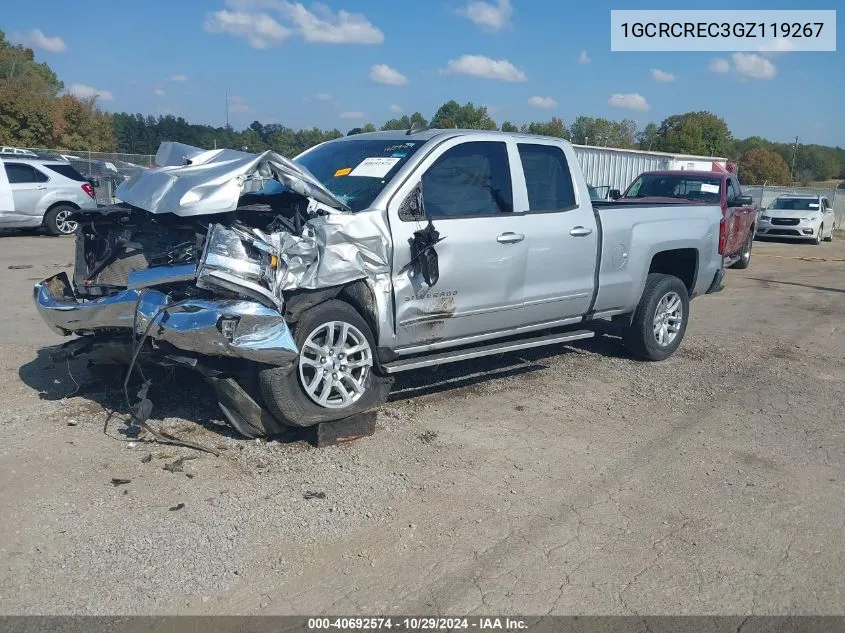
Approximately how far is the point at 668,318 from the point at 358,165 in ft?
11.9

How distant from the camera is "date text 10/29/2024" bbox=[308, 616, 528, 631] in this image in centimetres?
315

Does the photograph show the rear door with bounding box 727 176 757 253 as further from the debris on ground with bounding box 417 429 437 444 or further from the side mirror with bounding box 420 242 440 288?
the debris on ground with bounding box 417 429 437 444

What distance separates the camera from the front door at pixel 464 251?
532 cm

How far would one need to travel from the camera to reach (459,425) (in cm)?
549

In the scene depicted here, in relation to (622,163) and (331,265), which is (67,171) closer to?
(331,265)

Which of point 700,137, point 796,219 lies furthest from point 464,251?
point 700,137

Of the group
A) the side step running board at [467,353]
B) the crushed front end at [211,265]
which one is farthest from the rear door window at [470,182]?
the side step running board at [467,353]

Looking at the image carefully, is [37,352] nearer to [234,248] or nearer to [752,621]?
[234,248]

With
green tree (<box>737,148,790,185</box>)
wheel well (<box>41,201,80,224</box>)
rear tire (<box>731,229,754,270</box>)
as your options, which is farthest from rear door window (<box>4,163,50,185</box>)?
green tree (<box>737,148,790,185</box>)

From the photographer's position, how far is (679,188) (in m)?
13.7

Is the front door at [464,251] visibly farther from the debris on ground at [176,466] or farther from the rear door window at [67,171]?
the rear door window at [67,171]

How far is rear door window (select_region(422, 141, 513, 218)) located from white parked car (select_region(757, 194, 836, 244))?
1986 centimetres

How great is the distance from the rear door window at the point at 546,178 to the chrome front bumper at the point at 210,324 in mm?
2559

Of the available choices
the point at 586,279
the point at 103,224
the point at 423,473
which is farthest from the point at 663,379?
the point at 103,224
